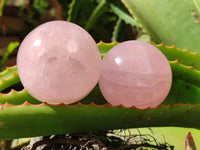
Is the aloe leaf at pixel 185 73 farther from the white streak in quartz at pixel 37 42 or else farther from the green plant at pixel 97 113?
the white streak in quartz at pixel 37 42

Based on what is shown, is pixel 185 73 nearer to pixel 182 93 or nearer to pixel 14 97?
pixel 182 93

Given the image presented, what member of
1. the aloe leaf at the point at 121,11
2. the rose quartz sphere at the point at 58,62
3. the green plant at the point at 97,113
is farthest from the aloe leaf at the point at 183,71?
the aloe leaf at the point at 121,11

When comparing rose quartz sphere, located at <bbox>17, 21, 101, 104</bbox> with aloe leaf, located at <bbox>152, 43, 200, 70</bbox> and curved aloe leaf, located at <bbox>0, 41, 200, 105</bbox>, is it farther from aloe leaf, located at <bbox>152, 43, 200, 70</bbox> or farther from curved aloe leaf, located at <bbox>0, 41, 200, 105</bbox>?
aloe leaf, located at <bbox>152, 43, 200, 70</bbox>

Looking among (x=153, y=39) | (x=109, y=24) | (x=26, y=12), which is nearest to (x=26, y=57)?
(x=153, y=39)

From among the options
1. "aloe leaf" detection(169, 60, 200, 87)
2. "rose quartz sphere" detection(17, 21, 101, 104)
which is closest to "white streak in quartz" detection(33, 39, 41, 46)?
"rose quartz sphere" detection(17, 21, 101, 104)

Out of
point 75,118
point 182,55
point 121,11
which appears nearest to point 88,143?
point 75,118

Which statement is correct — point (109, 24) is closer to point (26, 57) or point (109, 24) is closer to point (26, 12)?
point (26, 12)

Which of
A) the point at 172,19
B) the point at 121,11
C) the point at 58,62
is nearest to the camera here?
the point at 58,62
